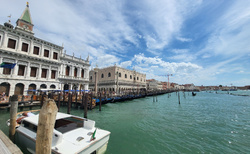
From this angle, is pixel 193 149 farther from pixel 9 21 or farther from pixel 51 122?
pixel 9 21

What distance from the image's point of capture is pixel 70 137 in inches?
180

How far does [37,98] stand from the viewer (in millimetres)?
16156

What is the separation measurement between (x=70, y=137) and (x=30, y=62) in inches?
775

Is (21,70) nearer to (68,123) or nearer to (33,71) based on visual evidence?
(33,71)


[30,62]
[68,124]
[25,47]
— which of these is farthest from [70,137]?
[25,47]

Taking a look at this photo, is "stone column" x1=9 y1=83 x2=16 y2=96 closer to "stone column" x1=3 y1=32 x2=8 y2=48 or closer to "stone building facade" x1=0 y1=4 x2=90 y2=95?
"stone building facade" x1=0 y1=4 x2=90 y2=95

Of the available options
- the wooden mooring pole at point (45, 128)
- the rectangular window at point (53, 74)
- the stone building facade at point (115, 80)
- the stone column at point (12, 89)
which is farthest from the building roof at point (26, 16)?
the wooden mooring pole at point (45, 128)

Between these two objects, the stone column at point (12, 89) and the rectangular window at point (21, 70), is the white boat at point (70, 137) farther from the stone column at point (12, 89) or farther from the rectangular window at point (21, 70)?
the rectangular window at point (21, 70)

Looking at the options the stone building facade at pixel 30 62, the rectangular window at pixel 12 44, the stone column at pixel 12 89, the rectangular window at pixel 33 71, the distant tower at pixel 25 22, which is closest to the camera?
the stone building facade at pixel 30 62

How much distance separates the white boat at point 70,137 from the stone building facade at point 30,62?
15712 millimetres

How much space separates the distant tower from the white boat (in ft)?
72.2

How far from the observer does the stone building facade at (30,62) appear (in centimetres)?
1583

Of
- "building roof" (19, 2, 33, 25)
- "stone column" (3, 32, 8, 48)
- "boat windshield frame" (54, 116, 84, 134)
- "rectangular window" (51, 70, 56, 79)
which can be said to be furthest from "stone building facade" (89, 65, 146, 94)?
"boat windshield frame" (54, 116, 84, 134)

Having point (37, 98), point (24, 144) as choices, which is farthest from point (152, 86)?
point (24, 144)
